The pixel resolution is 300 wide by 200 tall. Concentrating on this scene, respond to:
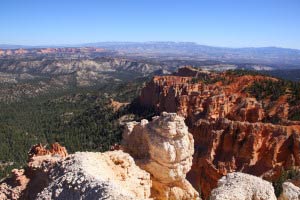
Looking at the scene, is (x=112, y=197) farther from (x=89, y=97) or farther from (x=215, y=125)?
(x=89, y=97)

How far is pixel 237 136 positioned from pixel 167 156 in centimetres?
2558

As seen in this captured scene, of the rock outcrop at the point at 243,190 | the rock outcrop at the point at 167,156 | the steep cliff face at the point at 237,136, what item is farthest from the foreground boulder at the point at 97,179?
the steep cliff face at the point at 237,136

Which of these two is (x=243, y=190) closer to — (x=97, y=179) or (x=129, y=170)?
(x=129, y=170)

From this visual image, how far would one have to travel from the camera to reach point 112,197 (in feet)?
36.8

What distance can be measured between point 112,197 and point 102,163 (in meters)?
4.14

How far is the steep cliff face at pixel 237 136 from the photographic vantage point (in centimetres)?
3731

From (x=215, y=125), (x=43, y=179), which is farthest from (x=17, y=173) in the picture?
(x=215, y=125)

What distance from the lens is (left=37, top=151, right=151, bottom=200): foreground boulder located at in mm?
12078

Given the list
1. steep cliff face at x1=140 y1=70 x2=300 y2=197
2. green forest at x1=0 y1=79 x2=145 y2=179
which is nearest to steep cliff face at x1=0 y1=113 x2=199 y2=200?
steep cliff face at x1=140 y1=70 x2=300 y2=197

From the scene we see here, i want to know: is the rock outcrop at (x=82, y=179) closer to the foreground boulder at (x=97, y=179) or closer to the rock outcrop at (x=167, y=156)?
the foreground boulder at (x=97, y=179)

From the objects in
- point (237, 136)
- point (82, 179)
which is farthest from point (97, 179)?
point (237, 136)

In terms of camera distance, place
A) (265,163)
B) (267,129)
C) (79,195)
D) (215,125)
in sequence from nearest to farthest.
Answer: (79,195) < (265,163) < (267,129) < (215,125)

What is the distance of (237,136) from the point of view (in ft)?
134

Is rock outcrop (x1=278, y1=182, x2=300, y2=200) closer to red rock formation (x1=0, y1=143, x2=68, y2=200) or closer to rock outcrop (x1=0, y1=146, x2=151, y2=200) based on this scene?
rock outcrop (x1=0, y1=146, x2=151, y2=200)
